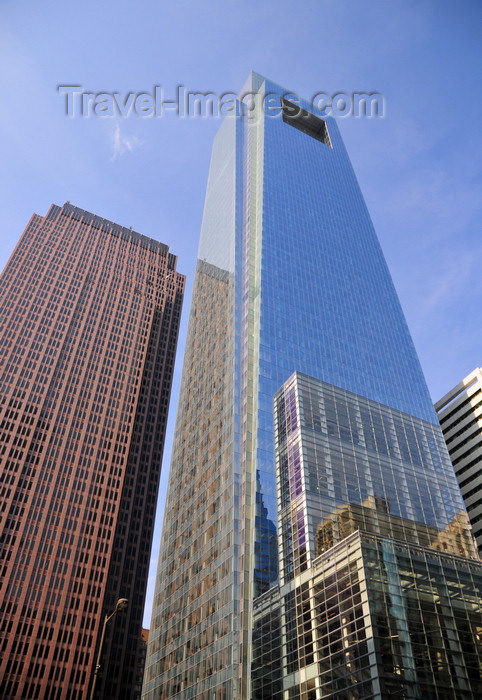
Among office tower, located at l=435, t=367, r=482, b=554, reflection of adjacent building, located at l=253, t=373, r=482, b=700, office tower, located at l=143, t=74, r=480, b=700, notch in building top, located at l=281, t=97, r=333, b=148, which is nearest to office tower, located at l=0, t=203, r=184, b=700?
office tower, located at l=143, t=74, r=480, b=700

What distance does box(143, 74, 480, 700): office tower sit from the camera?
7169cm

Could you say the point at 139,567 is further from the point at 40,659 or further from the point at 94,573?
the point at 40,659

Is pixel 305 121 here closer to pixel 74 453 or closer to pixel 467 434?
pixel 467 434

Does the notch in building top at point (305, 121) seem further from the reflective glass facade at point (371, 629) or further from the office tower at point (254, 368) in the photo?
the reflective glass facade at point (371, 629)

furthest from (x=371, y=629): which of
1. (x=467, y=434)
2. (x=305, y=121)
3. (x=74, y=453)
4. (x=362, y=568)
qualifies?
(x=305, y=121)

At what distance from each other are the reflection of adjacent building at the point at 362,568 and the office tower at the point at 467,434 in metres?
18.3

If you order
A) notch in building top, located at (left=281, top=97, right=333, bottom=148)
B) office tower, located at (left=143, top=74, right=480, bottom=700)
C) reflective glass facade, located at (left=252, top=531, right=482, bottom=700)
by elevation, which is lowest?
reflective glass facade, located at (left=252, top=531, right=482, bottom=700)

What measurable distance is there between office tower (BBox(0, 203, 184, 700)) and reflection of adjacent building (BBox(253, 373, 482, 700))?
72891 millimetres

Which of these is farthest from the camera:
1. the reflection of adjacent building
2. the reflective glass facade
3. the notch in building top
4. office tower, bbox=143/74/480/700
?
the notch in building top

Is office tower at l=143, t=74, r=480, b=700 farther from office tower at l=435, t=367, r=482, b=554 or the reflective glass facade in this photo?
office tower at l=435, t=367, r=482, b=554

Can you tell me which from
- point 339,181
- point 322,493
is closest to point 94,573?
point 322,493

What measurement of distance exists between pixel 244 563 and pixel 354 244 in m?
83.7

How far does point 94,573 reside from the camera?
13138 cm

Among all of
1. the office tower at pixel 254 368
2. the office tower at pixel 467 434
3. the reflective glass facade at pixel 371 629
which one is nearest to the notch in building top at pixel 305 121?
the office tower at pixel 254 368
